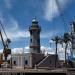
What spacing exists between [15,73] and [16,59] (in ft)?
174

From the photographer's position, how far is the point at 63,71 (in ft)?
334

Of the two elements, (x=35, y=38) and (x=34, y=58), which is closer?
(x=34, y=58)

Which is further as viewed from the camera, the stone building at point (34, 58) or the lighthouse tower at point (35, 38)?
the lighthouse tower at point (35, 38)

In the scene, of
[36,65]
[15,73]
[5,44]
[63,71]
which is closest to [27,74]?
[15,73]

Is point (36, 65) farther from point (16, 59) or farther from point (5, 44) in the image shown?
point (5, 44)

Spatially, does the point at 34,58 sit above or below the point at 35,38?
below

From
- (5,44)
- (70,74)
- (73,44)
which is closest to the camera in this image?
(70,74)

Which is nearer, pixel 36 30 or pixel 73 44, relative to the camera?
pixel 73 44

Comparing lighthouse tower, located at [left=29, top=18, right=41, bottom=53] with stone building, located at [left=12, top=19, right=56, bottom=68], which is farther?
lighthouse tower, located at [left=29, top=18, right=41, bottom=53]

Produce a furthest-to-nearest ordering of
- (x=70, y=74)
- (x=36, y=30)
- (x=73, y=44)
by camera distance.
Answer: (x=36, y=30) < (x=73, y=44) < (x=70, y=74)

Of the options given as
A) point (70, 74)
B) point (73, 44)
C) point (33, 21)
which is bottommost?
point (70, 74)

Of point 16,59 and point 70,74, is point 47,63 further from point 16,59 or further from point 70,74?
point 70,74

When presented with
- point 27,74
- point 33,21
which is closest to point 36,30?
point 33,21

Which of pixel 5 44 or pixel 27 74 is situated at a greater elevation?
pixel 5 44
